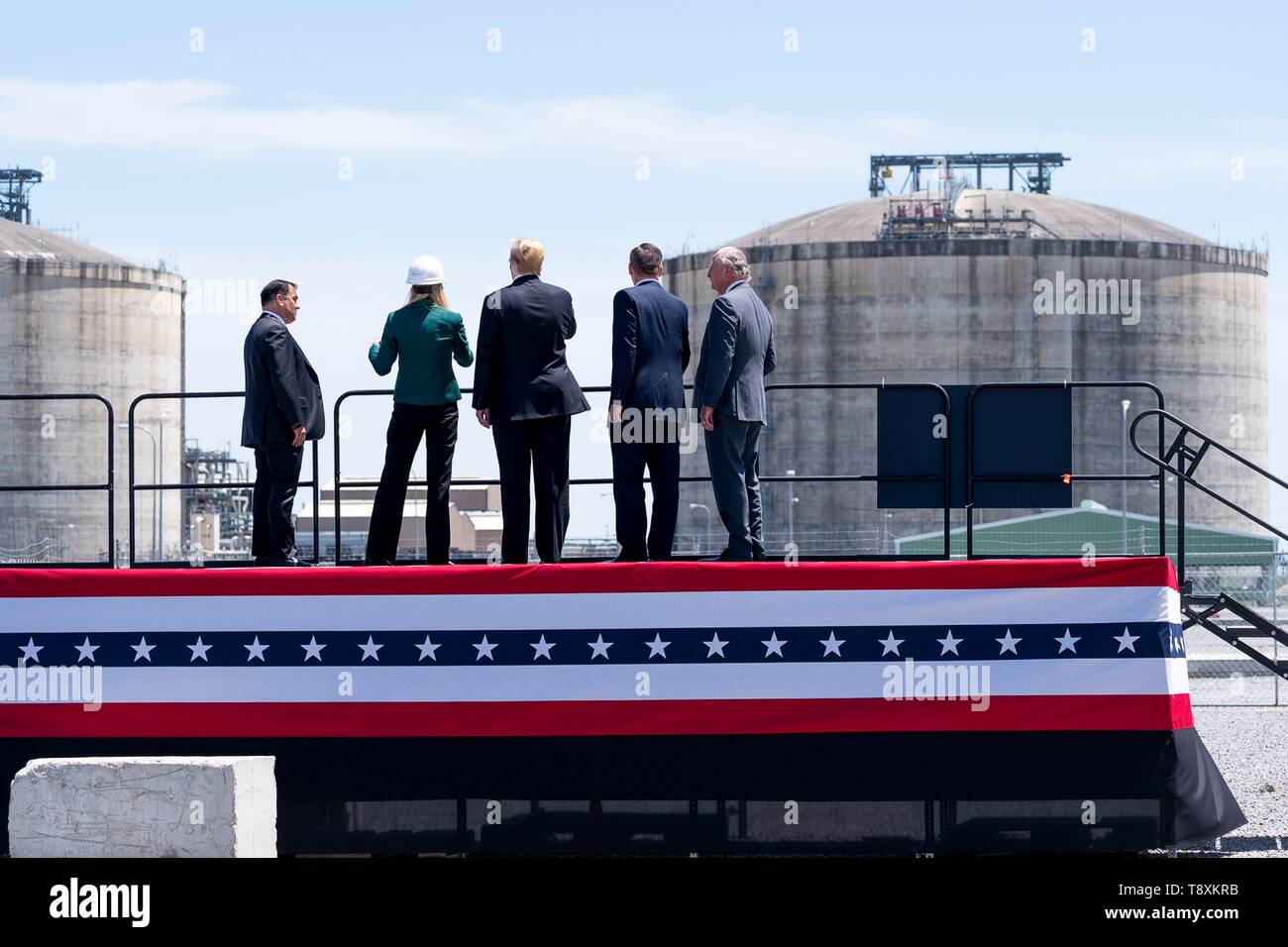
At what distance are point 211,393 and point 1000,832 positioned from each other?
5.69 m

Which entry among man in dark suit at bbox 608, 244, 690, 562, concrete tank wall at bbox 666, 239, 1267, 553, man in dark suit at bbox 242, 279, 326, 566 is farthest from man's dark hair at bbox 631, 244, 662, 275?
concrete tank wall at bbox 666, 239, 1267, 553

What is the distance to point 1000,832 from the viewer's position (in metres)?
9.25

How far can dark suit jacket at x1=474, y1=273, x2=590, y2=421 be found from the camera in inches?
378

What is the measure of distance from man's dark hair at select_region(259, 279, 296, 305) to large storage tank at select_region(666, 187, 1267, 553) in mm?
59899

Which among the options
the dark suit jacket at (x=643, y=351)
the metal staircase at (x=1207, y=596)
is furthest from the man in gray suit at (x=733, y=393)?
the metal staircase at (x=1207, y=596)

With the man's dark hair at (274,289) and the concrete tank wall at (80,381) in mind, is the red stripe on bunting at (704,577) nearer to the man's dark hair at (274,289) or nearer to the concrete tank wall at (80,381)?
the man's dark hair at (274,289)

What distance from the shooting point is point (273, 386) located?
9969 millimetres

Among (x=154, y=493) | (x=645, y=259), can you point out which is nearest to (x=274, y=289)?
(x=645, y=259)

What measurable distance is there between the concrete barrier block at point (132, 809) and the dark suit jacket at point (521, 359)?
8.44 ft

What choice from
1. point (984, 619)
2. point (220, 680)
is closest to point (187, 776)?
point (220, 680)

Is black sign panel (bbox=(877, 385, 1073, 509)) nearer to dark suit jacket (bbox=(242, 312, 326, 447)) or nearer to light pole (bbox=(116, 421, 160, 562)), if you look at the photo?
dark suit jacket (bbox=(242, 312, 326, 447))
